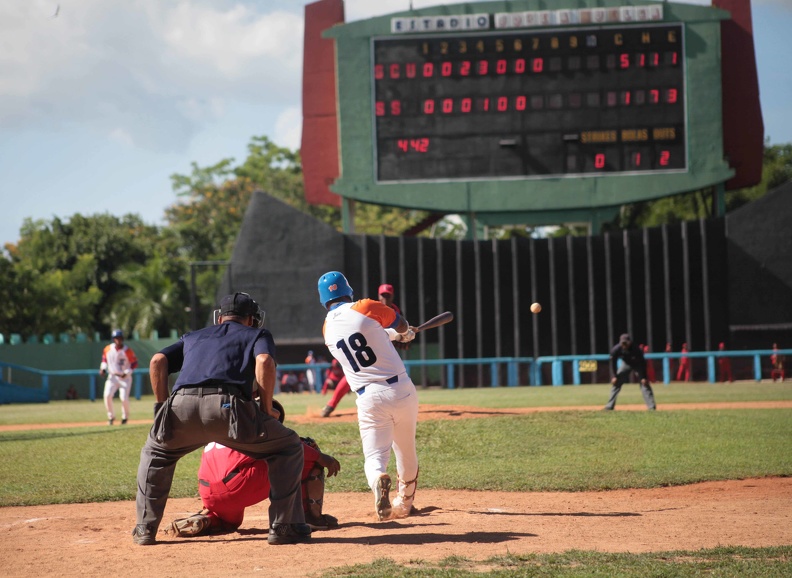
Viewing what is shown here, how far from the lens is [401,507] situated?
895 centimetres

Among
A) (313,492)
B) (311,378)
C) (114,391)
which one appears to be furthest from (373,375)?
(311,378)

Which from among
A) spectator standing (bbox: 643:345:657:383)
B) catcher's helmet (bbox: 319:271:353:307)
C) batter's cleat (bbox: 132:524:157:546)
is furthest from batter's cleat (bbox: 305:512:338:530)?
spectator standing (bbox: 643:345:657:383)

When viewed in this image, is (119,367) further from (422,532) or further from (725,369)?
(725,369)

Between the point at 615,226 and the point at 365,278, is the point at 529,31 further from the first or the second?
the point at 615,226

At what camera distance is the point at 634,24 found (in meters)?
33.7

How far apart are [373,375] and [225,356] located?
165cm

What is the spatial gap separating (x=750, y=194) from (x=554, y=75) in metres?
36.6

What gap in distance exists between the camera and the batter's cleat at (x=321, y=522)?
8227mm

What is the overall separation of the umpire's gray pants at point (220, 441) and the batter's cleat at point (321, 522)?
64 cm

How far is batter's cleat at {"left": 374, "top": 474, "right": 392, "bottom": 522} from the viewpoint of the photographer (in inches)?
325

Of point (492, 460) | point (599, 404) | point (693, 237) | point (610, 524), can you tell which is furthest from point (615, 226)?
point (610, 524)

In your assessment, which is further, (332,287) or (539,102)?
(539,102)

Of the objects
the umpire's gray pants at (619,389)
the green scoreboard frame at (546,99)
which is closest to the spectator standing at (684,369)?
the green scoreboard frame at (546,99)

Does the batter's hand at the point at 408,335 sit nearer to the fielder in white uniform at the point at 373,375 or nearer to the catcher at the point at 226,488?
the fielder in white uniform at the point at 373,375
